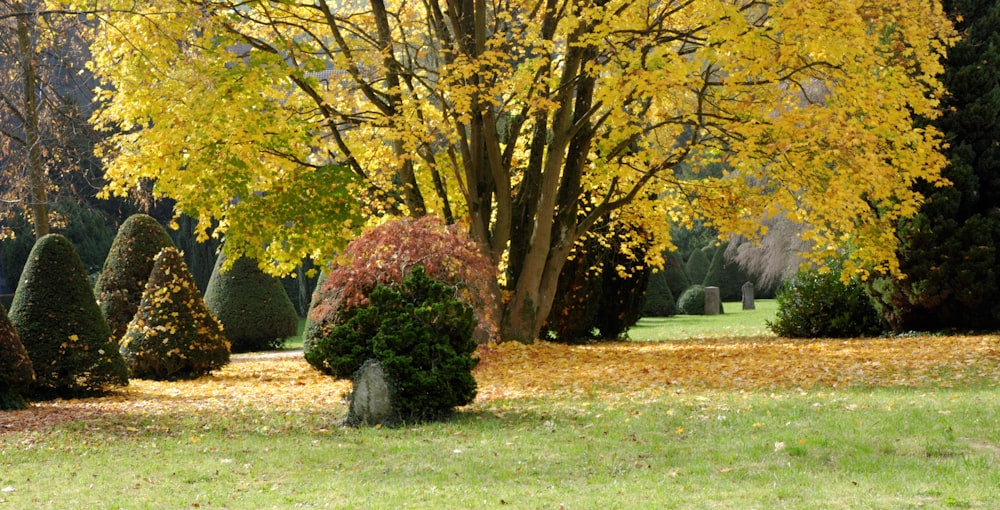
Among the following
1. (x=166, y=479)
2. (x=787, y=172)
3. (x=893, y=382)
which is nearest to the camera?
(x=166, y=479)

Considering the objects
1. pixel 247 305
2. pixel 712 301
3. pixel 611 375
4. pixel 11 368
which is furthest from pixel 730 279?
pixel 11 368

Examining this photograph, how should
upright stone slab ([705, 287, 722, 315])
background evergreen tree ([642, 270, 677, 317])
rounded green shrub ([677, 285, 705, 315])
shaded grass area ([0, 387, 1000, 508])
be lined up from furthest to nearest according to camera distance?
rounded green shrub ([677, 285, 705, 315])
upright stone slab ([705, 287, 722, 315])
background evergreen tree ([642, 270, 677, 317])
shaded grass area ([0, 387, 1000, 508])

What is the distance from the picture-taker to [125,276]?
14320 millimetres

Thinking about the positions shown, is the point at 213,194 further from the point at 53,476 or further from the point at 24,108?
the point at 53,476

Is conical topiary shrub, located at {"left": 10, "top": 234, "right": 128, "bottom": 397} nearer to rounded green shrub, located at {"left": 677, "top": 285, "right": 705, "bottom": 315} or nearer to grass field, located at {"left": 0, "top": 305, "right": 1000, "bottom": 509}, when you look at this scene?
grass field, located at {"left": 0, "top": 305, "right": 1000, "bottom": 509}

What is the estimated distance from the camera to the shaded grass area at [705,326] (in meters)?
20.4

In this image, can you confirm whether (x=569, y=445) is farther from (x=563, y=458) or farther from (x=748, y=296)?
(x=748, y=296)

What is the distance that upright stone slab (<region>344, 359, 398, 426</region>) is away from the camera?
823 centimetres

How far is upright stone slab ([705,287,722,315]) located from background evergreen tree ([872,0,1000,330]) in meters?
12.9

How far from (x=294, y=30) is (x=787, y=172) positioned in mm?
7790

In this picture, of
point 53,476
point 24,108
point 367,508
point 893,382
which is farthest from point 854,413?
point 24,108

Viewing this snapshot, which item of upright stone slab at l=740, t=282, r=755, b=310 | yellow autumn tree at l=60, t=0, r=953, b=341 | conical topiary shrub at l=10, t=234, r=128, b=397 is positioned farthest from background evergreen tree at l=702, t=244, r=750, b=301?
conical topiary shrub at l=10, t=234, r=128, b=397

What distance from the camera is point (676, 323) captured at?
82.6ft

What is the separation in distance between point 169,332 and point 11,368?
336 cm
